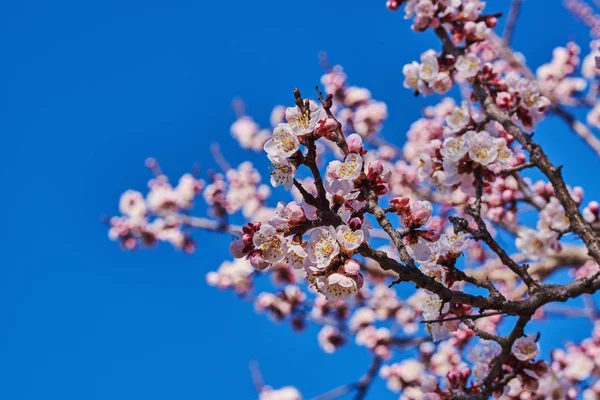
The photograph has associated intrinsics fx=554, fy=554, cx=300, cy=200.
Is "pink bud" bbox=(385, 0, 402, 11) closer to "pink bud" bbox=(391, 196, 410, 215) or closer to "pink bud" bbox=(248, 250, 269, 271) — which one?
"pink bud" bbox=(391, 196, 410, 215)

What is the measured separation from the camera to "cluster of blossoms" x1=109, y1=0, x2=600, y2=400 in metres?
1.81

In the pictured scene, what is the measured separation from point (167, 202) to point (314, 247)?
6802mm

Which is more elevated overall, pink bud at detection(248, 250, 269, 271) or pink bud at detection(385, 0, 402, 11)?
pink bud at detection(385, 0, 402, 11)

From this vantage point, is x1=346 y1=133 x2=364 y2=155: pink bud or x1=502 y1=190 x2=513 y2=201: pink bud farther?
x1=502 y1=190 x2=513 y2=201: pink bud

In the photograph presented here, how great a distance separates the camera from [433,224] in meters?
6.14

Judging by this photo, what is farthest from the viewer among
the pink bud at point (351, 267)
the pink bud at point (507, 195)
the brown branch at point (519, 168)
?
the pink bud at point (507, 195)

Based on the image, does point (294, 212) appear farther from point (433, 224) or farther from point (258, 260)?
point (433, 224)

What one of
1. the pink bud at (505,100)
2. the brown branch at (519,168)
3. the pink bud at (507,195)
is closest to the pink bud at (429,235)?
the brown branch at (519,168)

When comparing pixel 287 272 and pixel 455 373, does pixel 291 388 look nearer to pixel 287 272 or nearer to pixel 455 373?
pixel 287 272

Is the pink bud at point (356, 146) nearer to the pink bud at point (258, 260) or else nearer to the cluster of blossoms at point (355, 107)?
the pink bud at point (258, 260)

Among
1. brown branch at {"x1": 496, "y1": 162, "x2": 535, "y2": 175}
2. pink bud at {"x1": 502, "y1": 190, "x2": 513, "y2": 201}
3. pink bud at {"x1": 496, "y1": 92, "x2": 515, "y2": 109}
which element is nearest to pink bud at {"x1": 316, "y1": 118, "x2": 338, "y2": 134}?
brown branch at {"x1": 496, "y1": 162, "x2": 535, "y2": 175}

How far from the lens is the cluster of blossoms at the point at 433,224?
5.94 feet

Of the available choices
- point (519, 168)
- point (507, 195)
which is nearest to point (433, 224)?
point (507, 195)

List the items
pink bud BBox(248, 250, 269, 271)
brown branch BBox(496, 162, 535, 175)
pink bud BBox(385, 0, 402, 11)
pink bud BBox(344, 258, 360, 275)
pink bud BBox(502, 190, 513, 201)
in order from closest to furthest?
pink bud BBox(344, 258, 360, 275) < pink bud BBox(248, 250, 269, 271) < brown branch BBox(496, 162, 535, 175) < pink bud BBox(385, 0, 402, 11) < pink bud BBox(502, 190, 513, 201)
